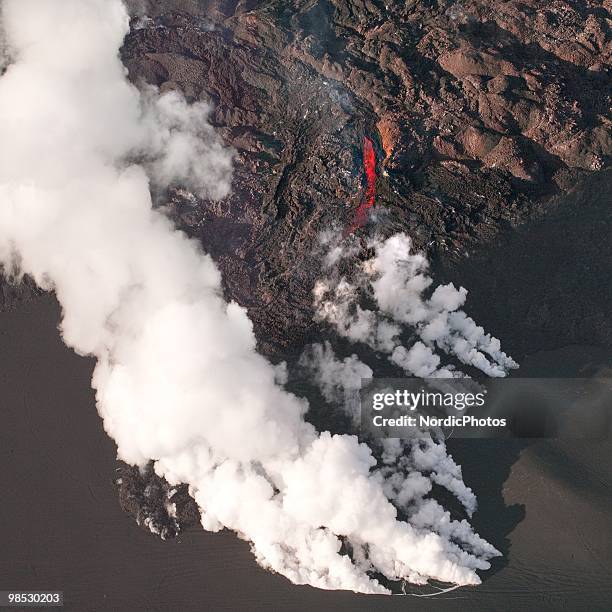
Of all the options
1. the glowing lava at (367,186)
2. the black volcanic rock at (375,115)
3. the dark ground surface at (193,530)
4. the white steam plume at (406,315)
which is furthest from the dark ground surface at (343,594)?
the glowing lava at (367,186)

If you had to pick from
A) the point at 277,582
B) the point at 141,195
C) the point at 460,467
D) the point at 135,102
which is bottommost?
the point at 277,582

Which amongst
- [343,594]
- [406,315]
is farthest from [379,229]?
[343,594]

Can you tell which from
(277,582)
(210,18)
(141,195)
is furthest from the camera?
(210,18)

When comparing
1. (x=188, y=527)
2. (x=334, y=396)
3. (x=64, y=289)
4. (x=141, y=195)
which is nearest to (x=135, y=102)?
(x=141, y=195)

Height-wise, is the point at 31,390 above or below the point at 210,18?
below

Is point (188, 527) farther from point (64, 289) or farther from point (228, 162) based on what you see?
point (228, 162)

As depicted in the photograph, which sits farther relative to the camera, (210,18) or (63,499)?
(210,18)

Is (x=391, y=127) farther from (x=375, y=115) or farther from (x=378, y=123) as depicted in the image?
(x=375, y=115)

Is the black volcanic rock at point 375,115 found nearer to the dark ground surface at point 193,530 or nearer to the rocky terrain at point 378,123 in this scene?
the rocky terrain at point 378,123
